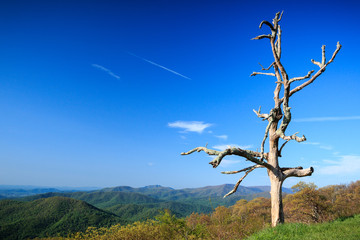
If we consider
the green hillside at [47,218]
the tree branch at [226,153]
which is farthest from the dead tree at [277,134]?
the green hillside at [47,218]

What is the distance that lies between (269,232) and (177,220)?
10188mm

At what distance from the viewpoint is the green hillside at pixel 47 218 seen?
104188 millimetres

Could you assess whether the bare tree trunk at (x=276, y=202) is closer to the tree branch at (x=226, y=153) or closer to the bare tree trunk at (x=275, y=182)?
the bare tree trunk at (x=275, y=182)

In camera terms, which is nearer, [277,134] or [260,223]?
[277,134]

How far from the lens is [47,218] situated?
12481 centimetres

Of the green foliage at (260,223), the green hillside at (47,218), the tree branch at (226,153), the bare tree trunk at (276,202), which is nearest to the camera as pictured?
the tree branch at (226,153)

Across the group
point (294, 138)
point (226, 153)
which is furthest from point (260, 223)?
point (226, 153)

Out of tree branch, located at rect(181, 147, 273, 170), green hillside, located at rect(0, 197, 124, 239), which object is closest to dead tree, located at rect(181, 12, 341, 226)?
tree branch, located at rect(181, 147, 273, 170)

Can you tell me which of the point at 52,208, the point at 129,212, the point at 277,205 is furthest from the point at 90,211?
the point at 277,205

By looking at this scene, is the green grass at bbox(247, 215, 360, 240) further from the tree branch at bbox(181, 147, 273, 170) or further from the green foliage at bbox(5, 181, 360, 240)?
the tree branch at bbox(181, 147, 273, 170)

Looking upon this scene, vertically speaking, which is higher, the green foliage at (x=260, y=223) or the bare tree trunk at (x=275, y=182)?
the bare tree trunk at (x=275, y=182)

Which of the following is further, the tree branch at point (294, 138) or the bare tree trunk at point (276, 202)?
the bare tree trunk at point (276, 202)

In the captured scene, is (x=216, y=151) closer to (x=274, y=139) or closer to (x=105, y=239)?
(x=274, y=139)

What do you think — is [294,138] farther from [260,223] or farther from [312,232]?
[260,223]
